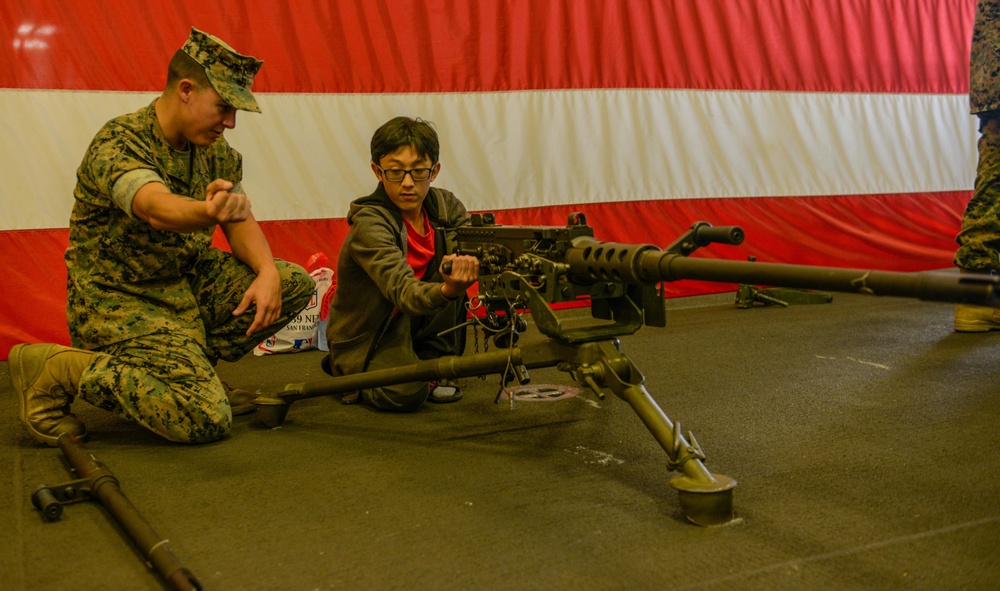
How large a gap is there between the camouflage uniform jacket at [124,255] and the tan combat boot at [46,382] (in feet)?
0.26

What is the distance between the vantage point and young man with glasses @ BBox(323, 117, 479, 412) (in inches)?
86.5

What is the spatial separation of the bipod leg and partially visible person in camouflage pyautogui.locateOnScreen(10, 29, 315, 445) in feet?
3.21

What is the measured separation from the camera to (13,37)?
302 cm

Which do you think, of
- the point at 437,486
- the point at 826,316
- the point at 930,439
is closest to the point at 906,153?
the point at 826,316

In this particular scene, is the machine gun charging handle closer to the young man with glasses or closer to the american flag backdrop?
the young man with glasses

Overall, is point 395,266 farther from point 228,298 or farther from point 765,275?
point 765,275

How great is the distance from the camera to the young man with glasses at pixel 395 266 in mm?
2197

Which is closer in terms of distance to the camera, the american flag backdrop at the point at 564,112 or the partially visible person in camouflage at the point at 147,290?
the partially visible person in camouflage at the point at 147,290

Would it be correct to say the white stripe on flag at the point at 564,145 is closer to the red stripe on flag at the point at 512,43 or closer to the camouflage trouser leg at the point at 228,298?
the red stripe on flag at the point at 512,43

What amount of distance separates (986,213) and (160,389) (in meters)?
2.73

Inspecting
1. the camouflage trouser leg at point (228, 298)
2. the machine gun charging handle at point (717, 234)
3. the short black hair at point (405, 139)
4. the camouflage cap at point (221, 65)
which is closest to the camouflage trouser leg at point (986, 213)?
the short black hair at point (405, 139)

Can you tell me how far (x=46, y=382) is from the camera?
2.01 m

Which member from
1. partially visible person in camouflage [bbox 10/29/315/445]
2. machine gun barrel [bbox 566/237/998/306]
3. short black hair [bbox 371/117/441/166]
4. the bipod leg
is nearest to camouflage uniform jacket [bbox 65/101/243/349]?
partially visible person in camouflage [bbox 10/29/315/445]

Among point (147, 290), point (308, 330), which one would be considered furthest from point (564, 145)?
point (147, 290)
